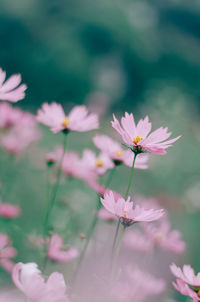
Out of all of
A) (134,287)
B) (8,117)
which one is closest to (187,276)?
(134,287)

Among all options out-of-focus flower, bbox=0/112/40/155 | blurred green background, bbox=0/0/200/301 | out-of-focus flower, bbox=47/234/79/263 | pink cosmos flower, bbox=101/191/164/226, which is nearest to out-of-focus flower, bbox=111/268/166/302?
out-of-focus flower, bbox=47/234/79/263

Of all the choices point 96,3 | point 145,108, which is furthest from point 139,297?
point 96,3

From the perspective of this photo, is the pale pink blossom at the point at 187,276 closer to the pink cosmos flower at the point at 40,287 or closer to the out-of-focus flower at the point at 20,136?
the pink cosmos flower at the point at 40,287

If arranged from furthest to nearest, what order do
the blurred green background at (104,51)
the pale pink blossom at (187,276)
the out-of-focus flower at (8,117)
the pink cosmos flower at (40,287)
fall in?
the blurred green background at (104,51), the out-of-focus flower at (8,117), the pale pink blossom at (187,276), the pink cosmos flower at (40,287)

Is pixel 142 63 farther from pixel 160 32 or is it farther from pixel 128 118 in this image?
pixel 128 118

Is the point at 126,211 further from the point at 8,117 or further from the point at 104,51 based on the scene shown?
the point at 104,51

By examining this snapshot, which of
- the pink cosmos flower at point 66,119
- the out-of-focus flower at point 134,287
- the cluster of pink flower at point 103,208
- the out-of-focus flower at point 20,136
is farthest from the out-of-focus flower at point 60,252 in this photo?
the out-of-focus flower at point 20,136

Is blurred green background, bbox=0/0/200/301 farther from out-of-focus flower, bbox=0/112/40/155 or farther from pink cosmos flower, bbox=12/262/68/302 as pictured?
pink cosmos flower, bbox=12/262/68/302
